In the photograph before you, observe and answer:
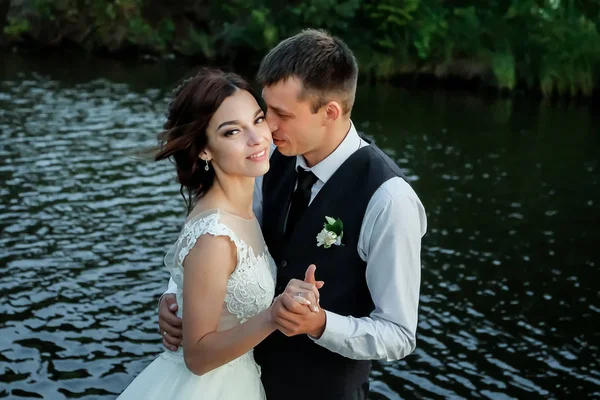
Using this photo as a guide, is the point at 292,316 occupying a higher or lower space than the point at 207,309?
higher

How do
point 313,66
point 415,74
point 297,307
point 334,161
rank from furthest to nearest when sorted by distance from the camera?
point 415,74, point 334,161, point 313,66, point 297,307

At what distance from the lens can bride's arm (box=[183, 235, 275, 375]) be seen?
3326 mm

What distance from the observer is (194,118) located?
3.60m

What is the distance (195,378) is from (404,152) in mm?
15427

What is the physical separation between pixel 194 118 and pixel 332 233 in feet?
2.48

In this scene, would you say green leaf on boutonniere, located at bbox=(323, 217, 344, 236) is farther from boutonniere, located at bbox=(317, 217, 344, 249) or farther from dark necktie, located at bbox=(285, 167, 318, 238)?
dark necktie, located at bbox=(285, 167, 318, 238)

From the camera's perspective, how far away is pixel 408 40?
3047 centimetres

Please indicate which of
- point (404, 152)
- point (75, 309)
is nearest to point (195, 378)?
point (75, 309)

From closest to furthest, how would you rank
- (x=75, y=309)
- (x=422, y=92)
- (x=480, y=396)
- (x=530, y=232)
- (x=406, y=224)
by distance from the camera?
(x=406, y=224), (x=480, y=396), (x=75, y=309), (x=530, y=232), (x=422, y=92)

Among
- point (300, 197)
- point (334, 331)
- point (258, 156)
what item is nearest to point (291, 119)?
point (258, 156)

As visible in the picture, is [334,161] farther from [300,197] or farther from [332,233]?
[332,233]

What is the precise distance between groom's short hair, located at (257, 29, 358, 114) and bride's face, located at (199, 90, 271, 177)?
181mm

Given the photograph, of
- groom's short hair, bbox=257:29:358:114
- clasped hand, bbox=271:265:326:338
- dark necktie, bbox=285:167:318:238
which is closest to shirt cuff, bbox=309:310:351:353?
clasped hand, bbox=271:265:326:338

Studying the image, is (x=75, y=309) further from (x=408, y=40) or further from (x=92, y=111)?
(x=408, y=40)
